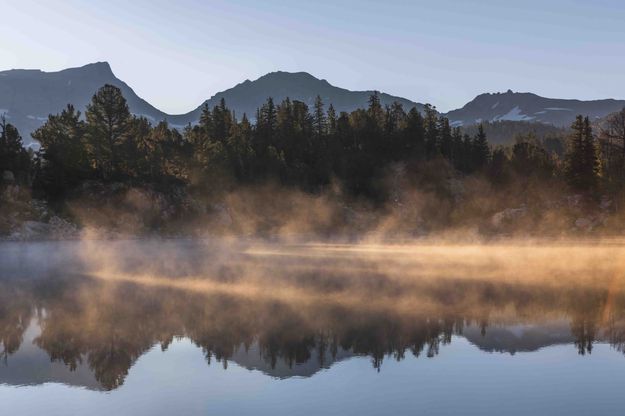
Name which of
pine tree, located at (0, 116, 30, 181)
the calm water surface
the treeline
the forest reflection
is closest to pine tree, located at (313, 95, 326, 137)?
the treeline

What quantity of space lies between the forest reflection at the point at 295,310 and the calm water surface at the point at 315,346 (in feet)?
0.31

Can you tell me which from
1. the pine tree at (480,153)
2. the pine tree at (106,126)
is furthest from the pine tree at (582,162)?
the pine tree at (106,126)

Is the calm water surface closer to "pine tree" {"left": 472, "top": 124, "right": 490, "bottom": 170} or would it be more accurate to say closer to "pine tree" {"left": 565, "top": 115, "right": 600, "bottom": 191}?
"pine tree" {"left": 565, "top": 115, "right": 600, "bottom": 191}

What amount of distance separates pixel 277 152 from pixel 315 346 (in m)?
120

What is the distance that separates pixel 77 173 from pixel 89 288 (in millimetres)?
64931

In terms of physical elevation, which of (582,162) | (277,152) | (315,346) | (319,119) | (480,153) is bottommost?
(315,346)

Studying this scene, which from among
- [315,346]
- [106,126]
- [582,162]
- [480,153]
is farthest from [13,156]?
[480,153]

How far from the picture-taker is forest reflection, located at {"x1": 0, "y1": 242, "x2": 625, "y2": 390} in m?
17.0

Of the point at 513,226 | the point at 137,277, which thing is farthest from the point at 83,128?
the point at 513,226

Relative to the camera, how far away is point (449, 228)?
116 meters

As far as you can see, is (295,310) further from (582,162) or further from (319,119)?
(319,119)

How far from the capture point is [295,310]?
22906 millimetres

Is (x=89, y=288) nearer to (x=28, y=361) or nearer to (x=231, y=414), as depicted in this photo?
(x=28, y=361)

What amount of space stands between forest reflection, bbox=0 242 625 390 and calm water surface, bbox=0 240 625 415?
9 cm
